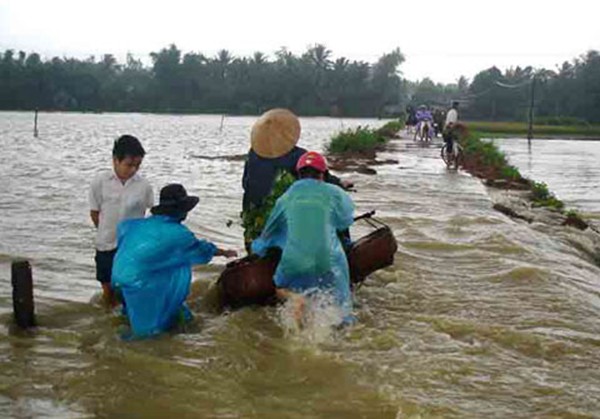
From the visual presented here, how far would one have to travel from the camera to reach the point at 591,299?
7625 millimetres

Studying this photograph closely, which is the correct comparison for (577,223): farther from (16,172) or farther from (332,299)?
(16,172)

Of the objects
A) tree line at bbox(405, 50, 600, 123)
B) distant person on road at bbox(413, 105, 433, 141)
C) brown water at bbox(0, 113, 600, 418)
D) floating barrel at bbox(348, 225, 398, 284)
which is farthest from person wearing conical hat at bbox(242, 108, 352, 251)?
tree line at bbox(405, 50, 600, 123)

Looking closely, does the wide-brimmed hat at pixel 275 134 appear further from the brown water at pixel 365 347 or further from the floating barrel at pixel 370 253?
the brown water at pixel 365 347

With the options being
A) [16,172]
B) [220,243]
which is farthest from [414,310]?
[16,172]

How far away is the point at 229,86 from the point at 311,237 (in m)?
112

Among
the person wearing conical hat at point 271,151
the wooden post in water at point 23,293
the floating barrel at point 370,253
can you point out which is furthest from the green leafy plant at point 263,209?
the wooden post in water at point 23,293

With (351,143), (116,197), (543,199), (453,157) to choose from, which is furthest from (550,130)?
(116,197)

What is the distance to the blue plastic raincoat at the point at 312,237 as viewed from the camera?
5.69 m

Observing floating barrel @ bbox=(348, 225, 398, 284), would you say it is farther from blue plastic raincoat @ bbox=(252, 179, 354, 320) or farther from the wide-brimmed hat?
the wide-brimmed hat

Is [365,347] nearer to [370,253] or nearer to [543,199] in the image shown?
[370,253]

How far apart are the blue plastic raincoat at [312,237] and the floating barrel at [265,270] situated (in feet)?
1.19

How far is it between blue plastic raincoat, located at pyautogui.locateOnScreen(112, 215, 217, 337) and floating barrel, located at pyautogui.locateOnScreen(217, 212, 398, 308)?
0.68 m

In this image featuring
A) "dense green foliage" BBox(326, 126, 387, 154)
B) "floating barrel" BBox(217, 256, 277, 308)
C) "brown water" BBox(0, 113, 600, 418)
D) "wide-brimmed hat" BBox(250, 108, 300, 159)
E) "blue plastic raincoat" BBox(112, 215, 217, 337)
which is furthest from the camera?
"dense green foliage" BBox(326, 126, 387, 154)

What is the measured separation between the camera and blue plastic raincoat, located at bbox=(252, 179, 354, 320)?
224 inches
